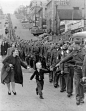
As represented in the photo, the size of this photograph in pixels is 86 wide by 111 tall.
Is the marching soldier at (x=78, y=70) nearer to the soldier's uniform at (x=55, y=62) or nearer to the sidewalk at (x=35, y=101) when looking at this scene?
the sidewalk at (x=35, y=101)

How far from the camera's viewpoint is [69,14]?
50.0 metres

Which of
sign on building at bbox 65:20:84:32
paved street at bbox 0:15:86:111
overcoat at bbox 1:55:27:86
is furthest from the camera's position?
sign on building at bbox 65:20:84:32

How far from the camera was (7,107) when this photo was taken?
711 cm

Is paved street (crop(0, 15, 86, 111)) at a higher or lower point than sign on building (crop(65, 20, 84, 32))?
higher

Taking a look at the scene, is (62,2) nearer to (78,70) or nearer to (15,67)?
(15,67)

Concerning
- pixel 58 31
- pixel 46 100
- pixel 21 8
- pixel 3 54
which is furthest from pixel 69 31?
pixel 21 8

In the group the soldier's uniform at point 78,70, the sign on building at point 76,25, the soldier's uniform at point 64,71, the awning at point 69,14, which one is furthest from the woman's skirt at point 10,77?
the awning at point 69,14

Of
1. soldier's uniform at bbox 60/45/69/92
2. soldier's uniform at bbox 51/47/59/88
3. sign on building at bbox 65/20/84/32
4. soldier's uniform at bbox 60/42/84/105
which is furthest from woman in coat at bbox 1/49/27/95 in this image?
sign on building at bbox 65/20/84/32

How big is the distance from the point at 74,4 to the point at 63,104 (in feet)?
164

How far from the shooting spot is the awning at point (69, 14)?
48.9 meters

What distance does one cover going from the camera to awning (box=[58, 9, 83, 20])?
48938 mm

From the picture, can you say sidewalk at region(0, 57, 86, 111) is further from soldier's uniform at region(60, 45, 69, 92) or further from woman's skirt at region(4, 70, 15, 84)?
woman's skirt at region(4, 70, 15, 84)

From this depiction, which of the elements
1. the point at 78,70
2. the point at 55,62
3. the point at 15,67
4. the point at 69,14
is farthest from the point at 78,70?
the point at 69,14

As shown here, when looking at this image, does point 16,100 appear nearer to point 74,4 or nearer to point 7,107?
point 7,107
